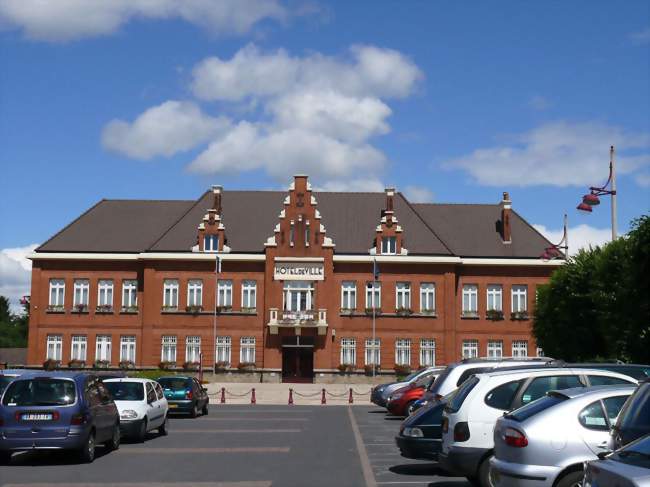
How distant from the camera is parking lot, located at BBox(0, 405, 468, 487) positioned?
1522 centimetres

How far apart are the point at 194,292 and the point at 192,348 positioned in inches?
152

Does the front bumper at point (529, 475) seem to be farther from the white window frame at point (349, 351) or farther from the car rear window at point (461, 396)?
the white window frame at point (349, 351)

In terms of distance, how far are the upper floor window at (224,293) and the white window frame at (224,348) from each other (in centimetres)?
228

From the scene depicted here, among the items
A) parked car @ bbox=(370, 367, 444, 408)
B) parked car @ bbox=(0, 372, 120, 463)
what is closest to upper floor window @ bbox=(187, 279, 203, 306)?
parked car @ bbox=(370, 367, 444, 408)

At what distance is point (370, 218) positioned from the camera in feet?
211

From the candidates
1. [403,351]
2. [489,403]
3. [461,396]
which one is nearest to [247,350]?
[403,351]

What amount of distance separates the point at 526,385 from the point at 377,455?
23.3ft

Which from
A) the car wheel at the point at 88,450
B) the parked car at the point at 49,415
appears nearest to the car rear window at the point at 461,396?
the parked car at the point at 49,415

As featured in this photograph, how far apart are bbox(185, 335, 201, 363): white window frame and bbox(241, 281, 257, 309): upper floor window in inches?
156

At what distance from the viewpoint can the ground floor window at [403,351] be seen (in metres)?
60.9

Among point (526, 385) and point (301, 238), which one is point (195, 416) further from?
point (301, 238)

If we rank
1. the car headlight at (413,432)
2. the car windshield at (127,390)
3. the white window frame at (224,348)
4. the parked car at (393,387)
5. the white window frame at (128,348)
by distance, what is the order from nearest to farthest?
the car headlight at (413,432), the car windshield at (127,390), the parked car at (393,387), the white window frame at (224,348), the white window frame at (128,348)

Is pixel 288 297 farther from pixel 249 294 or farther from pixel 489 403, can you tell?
pixel 489 403

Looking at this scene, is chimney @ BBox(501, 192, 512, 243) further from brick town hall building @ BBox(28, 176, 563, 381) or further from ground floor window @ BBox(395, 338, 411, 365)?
ground floor window @ BBox(395, 338, 411, 365)
